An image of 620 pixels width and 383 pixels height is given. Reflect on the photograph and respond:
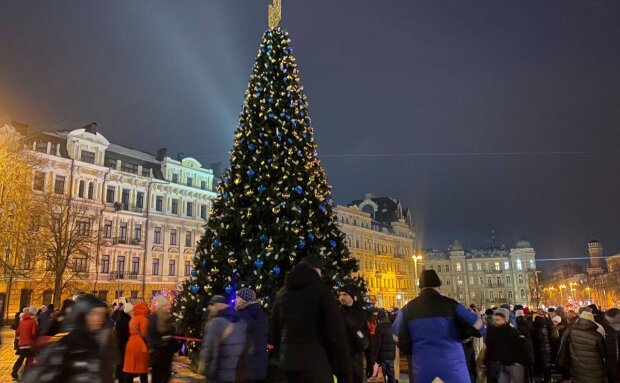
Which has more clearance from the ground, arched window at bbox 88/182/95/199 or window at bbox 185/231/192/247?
arched window at bbox 88/182/95/199

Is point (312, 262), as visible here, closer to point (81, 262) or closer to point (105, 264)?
point (81, 262)

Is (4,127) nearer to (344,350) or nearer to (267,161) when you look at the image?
(267,161)

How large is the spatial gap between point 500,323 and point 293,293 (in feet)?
18.1

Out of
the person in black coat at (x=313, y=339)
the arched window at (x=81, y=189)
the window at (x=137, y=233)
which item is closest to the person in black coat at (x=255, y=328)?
the person in black coat at (x=313, y=339)

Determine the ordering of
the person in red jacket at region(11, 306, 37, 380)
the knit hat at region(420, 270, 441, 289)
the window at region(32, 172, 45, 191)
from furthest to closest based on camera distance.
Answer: the window at region(32, 172, 45, 191)
the person in red jacket at region(11, 306, 37, 380)
the knit hat at region(420, 270, 441, 289)

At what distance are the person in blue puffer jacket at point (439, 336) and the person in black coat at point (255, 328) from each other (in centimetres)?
208

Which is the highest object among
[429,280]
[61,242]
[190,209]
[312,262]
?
[190,209]

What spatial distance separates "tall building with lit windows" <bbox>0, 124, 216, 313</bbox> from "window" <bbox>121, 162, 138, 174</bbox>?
0.10m

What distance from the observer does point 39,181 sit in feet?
135

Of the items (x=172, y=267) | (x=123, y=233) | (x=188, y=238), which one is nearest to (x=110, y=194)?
(x=123, y=233)

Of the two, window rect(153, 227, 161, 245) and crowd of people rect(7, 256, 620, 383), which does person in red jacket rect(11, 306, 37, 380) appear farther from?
window rect(153, 227, 161, 245)

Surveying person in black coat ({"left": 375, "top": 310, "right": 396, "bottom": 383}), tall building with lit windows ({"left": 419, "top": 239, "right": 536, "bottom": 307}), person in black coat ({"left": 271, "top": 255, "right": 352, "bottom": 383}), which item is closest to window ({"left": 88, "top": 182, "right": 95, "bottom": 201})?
person in black coat ({"left": 375, "top": 310, "right": 396, "bottom": 383})

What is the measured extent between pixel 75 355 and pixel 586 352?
760 cm

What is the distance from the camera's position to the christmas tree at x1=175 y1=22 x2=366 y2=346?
12461 mm
